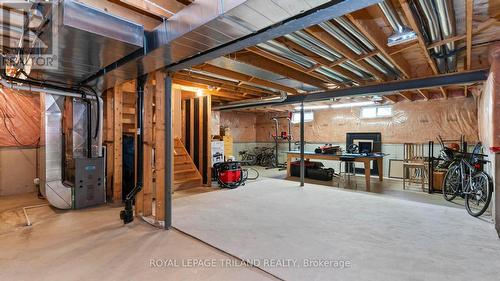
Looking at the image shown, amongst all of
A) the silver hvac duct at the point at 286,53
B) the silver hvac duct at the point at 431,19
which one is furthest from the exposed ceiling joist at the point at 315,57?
the silver hvac duct at the point at 431,19

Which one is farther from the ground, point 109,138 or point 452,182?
point 109,138

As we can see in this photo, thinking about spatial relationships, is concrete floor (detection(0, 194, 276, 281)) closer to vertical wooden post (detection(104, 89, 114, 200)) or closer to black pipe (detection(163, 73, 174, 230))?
black pipe (detection(163, 73, 174, 230))

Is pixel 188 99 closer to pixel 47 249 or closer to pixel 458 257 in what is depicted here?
pixel 47 249

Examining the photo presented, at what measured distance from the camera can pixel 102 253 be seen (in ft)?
7.97

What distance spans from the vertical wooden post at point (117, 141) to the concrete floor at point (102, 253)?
0.93 metres

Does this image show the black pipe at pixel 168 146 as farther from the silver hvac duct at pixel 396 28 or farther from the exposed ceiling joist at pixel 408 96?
the exposed ceiling joist at pixel 408 96

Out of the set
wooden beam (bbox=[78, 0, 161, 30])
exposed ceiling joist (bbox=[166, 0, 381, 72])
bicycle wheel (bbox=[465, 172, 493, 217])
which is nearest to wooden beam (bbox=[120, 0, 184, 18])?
wooden beam (bbox=[78, 0, 161, 30])

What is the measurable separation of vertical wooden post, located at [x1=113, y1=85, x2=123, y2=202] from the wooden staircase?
1.28 meters

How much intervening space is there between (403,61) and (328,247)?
3.05 m

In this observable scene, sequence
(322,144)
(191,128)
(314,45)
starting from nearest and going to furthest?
(314,45) → (191,128) → (322,144)

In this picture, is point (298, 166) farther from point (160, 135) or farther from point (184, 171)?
point (160, 135)

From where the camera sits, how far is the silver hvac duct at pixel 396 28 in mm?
2211

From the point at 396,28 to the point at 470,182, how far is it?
9.79ft

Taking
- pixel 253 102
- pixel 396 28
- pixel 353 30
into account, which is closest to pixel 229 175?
pixel 253 102
